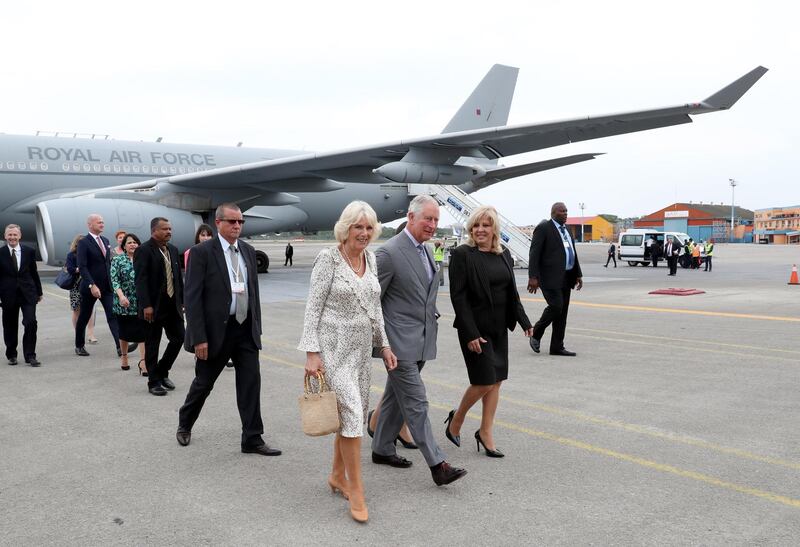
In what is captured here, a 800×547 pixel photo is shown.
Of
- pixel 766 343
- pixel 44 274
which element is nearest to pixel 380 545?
pixel 766 343

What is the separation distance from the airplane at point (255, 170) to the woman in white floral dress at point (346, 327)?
10.1 m

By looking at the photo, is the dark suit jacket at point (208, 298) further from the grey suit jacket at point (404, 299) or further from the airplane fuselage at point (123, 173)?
the airplane fuselage at point (123, 173)

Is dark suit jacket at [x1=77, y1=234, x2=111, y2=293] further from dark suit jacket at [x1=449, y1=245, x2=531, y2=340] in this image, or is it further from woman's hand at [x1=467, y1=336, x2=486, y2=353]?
woman's hand at [x1=467, y1=336, x2=486, y2=353]

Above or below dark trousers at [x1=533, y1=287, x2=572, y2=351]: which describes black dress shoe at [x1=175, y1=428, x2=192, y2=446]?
below

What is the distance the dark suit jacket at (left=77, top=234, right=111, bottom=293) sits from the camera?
27.3 ft

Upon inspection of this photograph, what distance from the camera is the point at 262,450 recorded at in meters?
4.68

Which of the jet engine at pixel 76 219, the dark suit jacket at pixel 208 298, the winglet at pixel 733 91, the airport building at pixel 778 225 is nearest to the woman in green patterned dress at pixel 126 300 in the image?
the dark suit jacket at pixel 208 298

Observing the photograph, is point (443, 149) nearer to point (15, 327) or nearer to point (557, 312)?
point (557, 312)

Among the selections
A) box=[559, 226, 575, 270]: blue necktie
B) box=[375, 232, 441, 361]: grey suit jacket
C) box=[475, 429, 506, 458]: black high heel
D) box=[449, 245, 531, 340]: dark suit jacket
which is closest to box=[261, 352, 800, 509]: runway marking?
box=[475, 429, 506, 458]: black high heel

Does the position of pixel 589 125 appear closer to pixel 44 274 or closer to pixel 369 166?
pixel 369 166

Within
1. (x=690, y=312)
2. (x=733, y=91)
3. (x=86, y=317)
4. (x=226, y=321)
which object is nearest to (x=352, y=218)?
(x=226, y=321)

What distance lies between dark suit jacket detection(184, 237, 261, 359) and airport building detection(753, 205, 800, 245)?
10967cm

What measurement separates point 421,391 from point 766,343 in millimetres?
6735

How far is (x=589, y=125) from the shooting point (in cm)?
1406
